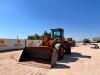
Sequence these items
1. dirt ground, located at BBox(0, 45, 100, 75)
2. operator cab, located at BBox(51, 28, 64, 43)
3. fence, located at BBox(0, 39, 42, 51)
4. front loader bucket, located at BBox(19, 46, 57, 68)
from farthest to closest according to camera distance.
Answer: fence, located at BBox(0, 39, 42, 51)
operator cab, located at BBox(51, 28, 64, 43)
front loader bucket, located at BBox(19, 46, 57, 68)
dirt ground, located at BBox(0, 45, 100, 75)

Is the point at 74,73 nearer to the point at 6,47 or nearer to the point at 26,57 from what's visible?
the point at 26,57

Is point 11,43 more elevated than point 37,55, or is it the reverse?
point 11,43

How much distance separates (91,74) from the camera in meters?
6.40

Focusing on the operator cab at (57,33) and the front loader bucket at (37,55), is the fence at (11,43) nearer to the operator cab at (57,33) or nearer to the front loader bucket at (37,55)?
the operator cab at (57,33)

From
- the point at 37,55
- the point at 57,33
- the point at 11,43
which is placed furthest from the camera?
the point at 11,43

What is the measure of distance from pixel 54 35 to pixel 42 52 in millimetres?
5512

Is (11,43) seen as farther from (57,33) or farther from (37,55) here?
(37,55)

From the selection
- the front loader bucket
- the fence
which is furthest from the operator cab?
the fence

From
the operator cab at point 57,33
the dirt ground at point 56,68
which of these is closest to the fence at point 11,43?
the operator cab at point 57,33

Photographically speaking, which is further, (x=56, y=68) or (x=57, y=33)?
(x=57, y=33)

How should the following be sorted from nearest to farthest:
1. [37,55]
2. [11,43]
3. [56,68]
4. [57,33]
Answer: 1. [56,68]
2. [37,55]
3. [57,33]
4. [11,43]

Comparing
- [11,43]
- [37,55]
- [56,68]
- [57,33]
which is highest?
[57,33]

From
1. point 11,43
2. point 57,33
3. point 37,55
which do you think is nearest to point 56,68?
point 37,55

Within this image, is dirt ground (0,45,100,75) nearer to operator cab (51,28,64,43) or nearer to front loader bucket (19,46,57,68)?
front loader bucket (19,46,57,68)
